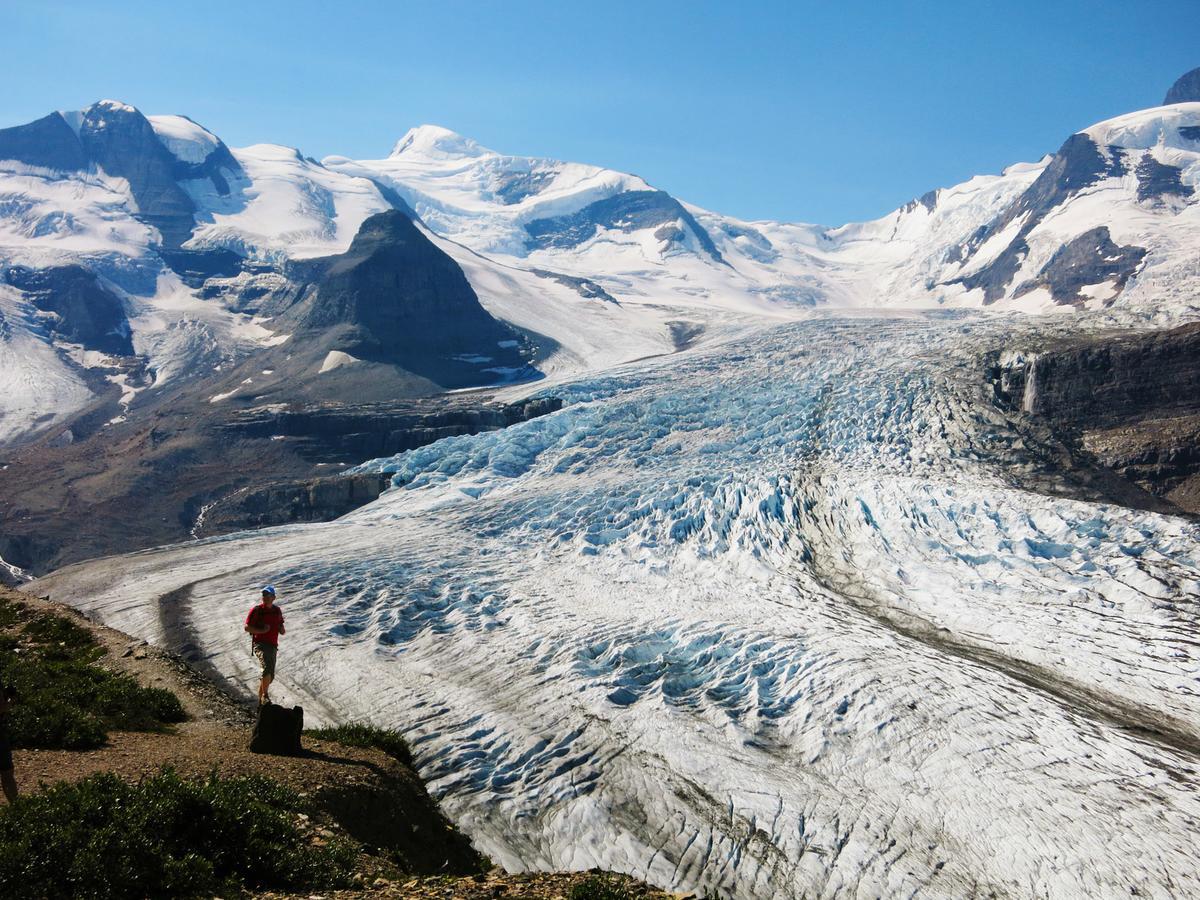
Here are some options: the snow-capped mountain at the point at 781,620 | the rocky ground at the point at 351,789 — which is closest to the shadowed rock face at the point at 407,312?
the snow-capped mountain at the point at 781,620

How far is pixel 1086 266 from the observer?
540 ft

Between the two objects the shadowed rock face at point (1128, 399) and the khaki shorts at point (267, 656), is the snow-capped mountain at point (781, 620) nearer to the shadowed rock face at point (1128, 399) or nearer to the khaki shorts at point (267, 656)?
the shadowed rock face at point (1128, 399)

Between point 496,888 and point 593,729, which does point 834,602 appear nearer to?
point 593,729

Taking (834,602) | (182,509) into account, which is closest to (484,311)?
(182,509)

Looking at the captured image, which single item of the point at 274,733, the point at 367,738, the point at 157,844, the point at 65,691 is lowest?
the point at 367,738

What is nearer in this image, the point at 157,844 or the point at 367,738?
the point at 157,844

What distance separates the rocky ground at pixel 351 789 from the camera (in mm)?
10008

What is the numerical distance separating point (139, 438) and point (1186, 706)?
3983 inches

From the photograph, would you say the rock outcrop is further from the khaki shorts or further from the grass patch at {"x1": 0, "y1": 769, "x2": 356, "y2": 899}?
the grass patch at {"x1": 0, "y1": 769, "x2": 356, "y2": 899}

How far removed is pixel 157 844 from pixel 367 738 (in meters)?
7.11

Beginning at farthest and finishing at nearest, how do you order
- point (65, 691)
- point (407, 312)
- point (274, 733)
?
point (407, 312) < point (65, 691) < point (274, 733)

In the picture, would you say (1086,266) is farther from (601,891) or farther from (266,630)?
(601,891)

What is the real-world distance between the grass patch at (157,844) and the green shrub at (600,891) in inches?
97.1

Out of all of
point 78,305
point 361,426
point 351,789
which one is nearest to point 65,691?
point 351,789
